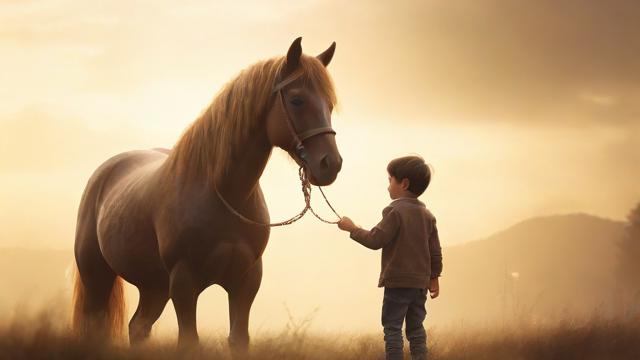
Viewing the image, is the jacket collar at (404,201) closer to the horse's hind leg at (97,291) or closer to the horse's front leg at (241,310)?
the horse's front leg at (241,310)

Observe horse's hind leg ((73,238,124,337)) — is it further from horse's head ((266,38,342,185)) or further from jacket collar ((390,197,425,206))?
jacket collar ((390,197,425,206))

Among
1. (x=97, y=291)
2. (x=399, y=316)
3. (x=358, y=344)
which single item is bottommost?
(x=358, y=344)

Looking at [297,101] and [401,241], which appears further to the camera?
[297,101]

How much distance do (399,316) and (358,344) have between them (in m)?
2.01

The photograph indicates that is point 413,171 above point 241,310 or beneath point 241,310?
above

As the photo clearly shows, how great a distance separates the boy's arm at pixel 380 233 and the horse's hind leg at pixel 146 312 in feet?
9.73

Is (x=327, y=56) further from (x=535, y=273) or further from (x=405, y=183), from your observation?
(x=535, y=273)

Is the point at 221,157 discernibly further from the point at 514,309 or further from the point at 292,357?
the point at 514,309

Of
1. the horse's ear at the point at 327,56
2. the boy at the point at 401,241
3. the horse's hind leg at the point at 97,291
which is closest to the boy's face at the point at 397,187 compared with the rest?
the boy at the point at 401,241

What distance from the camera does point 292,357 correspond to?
6957mm

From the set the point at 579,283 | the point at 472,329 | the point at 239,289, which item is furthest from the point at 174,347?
the point at 579,283

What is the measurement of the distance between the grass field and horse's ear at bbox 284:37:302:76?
7.36ft

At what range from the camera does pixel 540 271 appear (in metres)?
62.7

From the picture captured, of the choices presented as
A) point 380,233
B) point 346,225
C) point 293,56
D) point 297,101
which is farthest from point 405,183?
point 293,56
